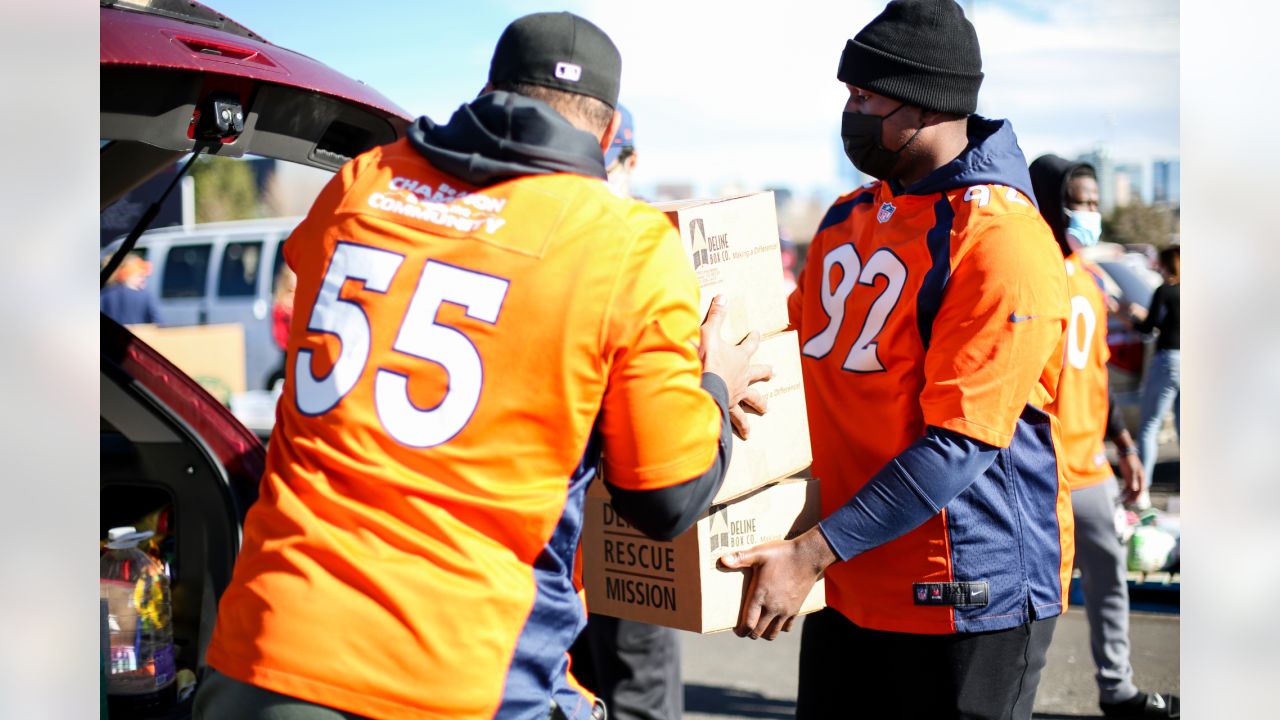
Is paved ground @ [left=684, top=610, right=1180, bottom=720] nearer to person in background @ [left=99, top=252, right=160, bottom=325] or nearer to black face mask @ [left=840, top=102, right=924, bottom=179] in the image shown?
black face mask @ [left=840, top=102, right=924, bottom=179]

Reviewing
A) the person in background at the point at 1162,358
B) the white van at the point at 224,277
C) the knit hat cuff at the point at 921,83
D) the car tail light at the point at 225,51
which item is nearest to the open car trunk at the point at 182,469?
the car tail light at the point at 225,51

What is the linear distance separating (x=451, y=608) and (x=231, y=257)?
Result: 14.5 metres

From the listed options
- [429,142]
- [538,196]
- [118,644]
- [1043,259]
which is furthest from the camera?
[118,644]

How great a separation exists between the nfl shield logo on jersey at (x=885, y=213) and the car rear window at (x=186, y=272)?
46.6 feet

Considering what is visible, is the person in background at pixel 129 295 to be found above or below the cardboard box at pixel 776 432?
above

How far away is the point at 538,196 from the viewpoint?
1813 mm

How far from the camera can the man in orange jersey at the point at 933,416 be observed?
236 cm

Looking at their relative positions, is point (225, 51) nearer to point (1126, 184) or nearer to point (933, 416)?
point (933, 416)

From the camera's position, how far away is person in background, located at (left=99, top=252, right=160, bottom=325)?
969 centimetres

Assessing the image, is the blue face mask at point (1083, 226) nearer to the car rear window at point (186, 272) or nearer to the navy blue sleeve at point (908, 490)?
the navy blue sleeve at point (908, 490)

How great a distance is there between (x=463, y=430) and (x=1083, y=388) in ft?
12.0

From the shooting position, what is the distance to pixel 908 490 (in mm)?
2393

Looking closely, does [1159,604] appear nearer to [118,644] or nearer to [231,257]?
[118,644]
